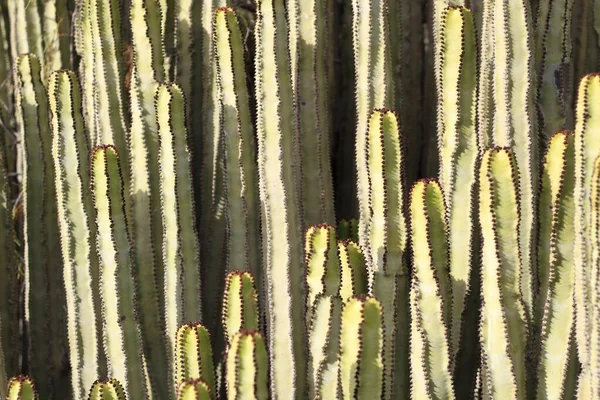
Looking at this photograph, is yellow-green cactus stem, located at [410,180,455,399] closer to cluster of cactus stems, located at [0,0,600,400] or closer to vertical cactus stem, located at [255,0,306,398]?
cluster of cactus stems, located at [0,0,600,400]

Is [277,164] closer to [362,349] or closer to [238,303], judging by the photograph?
[238,303]

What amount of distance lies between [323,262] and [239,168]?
67 cm

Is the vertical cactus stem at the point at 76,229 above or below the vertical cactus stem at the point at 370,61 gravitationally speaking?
below

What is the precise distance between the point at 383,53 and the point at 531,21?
0.51 metres

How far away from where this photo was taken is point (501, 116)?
2752 millimetres

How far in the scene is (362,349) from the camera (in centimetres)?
225

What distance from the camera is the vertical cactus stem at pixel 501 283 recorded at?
2412 millimetres

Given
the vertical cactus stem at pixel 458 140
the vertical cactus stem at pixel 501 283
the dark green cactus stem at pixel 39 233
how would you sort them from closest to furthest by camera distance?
1. the vertical cactus stem at pixel 501 283
2. the vertical cactus stem at pixel 458 140
3. the dark green cactus stem at pixel 39 233

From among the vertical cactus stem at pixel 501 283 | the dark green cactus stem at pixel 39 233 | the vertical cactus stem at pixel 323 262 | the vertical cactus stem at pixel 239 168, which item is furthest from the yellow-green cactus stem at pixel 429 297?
the dark green cactus stem at pixel 39 233

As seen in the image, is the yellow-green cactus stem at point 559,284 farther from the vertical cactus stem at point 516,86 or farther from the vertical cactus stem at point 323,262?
the vertical cactus stem at point 323,262

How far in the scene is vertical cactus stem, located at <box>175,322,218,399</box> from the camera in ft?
8.22

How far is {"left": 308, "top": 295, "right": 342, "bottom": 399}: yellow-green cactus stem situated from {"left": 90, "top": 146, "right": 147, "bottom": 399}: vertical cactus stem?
0.69 meters

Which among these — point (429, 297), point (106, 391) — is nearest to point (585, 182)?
point (429, 297)

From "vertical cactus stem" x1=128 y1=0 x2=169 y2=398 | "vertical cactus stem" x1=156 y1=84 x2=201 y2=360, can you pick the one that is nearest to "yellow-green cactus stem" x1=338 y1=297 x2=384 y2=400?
"vertical cactus stem" x1=156 y1=84 x2=201 y2=360
